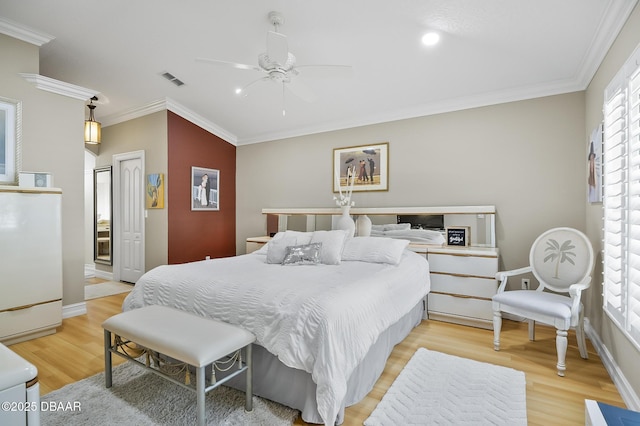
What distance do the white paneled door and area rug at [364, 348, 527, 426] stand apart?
445cm

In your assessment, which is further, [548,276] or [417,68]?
[417,68]

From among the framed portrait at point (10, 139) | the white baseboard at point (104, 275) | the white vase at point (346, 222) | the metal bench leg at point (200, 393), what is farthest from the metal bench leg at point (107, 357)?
the white baseboard at point (104, 275)

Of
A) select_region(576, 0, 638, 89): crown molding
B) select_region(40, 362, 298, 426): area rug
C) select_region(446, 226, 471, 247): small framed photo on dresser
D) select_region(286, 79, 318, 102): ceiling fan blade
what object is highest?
select_region(576, 0, 638, 89): crown molding

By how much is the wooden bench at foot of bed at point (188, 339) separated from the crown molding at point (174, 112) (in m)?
3.55

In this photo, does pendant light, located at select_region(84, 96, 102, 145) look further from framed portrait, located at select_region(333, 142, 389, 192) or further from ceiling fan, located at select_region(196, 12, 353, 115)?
framed portrait, located at select_region(333, 142, 389, 192)

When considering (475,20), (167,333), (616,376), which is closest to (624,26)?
(475,20)

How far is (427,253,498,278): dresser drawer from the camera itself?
3277 millimetres

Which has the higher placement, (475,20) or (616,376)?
(475,20)

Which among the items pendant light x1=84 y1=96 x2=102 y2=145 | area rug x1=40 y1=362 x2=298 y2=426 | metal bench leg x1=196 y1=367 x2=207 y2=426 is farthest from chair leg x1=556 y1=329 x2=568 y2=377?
pendant light x1=84 y1=96 x2=102 y2=145

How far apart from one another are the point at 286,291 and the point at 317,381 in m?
0.56

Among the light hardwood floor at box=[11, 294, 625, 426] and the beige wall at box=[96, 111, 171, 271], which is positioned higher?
the beige wall at box=[96, 111, 171, 271]

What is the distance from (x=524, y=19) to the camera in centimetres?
250

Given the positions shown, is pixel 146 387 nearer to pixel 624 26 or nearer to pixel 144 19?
pixel 144 19

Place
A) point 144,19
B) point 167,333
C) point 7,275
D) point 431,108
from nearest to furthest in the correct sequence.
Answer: point 167,333 → point 7,275 → point 144,19 → point 431,108
